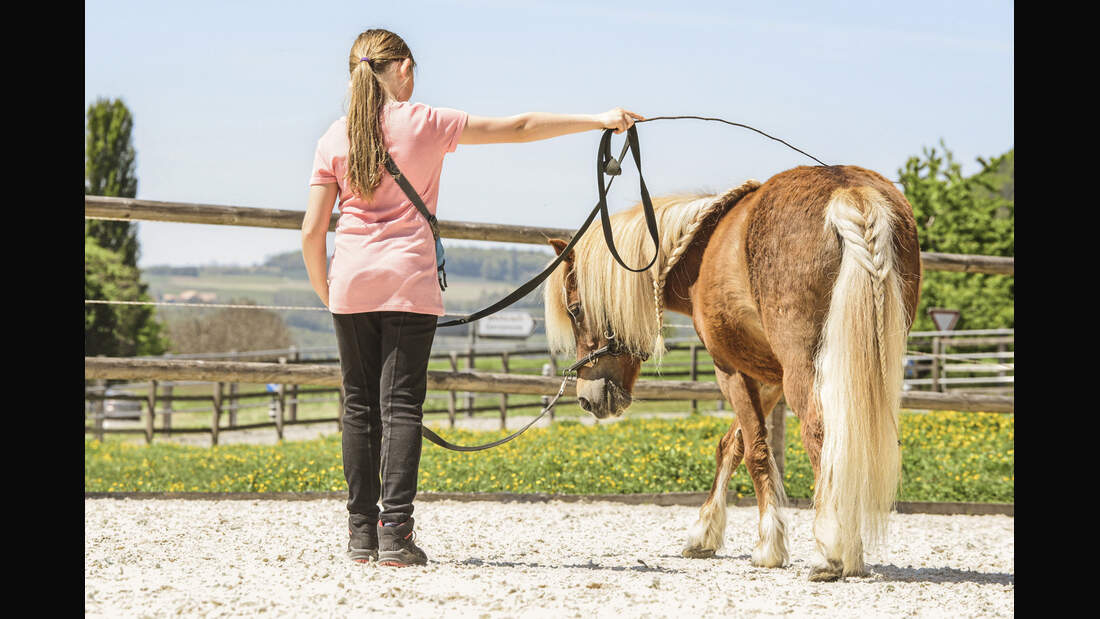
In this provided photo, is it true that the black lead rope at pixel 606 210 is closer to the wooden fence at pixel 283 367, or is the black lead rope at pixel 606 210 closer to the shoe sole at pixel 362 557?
the shoe sole at pixel 362 557

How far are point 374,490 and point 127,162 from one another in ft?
125

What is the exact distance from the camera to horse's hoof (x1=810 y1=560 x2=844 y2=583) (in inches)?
115

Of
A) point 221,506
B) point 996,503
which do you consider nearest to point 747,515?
point 996,503

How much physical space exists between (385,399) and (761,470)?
1462 mm

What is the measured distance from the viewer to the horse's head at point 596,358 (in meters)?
3.84

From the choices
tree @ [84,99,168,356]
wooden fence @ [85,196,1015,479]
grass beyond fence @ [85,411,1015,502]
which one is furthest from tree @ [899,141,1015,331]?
tree @ [84,99,168,356]

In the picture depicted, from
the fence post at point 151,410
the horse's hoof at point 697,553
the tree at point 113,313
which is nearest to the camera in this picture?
the horse's hoof at point 697,553

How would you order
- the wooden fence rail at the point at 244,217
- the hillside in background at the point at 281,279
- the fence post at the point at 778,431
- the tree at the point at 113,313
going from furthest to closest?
the hillside in background at the point at 281,279 → the tree at the point at 113,313 → the fence post at the point at 778,431 → the wooden fence rail at the point at 244,217

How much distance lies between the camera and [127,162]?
3694 cm

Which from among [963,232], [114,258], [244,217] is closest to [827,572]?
[244,217]

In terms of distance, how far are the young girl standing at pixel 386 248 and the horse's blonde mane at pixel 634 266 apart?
682 mm

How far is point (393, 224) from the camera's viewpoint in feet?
9.52

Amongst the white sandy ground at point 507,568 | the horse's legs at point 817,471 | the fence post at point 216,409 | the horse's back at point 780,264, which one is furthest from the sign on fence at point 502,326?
the horse's legs at point 817,471

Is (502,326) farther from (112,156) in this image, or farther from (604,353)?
(112,156)
